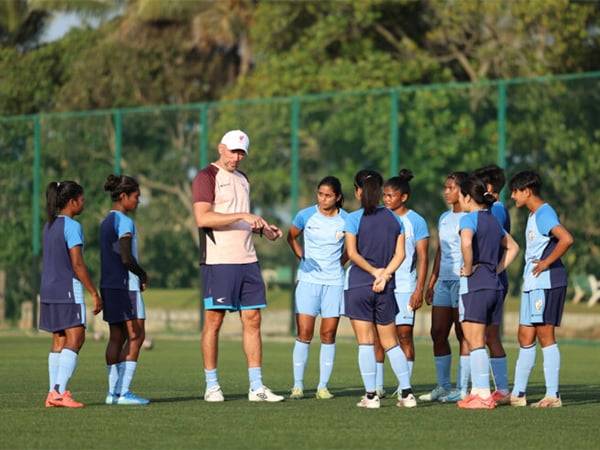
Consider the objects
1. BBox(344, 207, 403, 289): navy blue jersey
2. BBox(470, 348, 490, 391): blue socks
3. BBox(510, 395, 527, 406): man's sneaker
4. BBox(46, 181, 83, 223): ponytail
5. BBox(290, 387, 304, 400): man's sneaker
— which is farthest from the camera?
BBox(290, 387, 304, 400): man's sneaker

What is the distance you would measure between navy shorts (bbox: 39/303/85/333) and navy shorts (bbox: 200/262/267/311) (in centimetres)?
100

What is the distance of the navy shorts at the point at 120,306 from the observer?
41.3 ft

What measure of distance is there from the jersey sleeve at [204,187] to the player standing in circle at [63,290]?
3.10 ft

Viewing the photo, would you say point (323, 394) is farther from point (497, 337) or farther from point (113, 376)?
point (113, 376)

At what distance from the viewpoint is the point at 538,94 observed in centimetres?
2400

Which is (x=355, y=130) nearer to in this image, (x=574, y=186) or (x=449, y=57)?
(x=574, y=186)

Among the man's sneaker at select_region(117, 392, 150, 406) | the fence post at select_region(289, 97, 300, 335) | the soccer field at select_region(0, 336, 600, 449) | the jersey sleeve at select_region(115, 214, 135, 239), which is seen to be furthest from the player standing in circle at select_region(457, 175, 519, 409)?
the fence post at select_region(289, 97, 300, 335)

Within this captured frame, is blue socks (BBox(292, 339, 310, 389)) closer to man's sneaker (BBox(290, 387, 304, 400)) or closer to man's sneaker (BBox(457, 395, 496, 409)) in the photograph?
man's sneaker (BBox(290, 387, 304, 400))

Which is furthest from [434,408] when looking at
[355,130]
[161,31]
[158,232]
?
[161,31]

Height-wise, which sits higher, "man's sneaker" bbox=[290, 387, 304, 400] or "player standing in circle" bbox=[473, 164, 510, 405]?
"player standing in circle" bbox=[473, 164, 510, 405]

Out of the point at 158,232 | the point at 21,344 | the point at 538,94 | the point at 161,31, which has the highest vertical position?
the point at 161,31

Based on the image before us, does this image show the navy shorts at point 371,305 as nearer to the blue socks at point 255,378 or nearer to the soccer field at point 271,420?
the soccer field at point 271,420

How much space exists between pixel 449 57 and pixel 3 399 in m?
21.4

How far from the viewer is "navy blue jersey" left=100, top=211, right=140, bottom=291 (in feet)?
41.3
